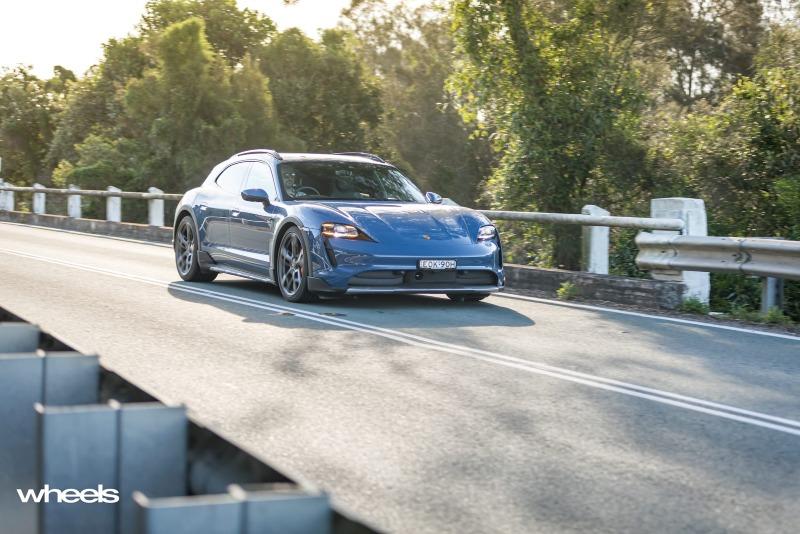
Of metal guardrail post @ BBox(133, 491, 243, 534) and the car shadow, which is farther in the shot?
the car shadow

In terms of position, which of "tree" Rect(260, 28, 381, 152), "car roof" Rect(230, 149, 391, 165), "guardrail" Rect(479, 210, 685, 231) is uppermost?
"tree" Rect(260, 28, 381, 152)

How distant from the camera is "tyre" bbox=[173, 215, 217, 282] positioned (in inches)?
543

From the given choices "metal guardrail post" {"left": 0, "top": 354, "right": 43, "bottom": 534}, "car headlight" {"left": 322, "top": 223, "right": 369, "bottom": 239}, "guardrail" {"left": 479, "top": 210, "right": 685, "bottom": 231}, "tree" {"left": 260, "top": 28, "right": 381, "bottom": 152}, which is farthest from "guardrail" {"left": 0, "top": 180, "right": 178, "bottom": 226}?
"metal guardrail post" {"left": 0, "top": 354, "right": 43, "bottom": 534}

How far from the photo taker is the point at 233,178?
1347 cm

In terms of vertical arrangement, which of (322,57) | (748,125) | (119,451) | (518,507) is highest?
(322,57)

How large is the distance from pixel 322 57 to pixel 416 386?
45.3m

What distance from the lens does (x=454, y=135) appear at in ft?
181

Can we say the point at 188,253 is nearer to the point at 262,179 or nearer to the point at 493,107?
the point at 262,179

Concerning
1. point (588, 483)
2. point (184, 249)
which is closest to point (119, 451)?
point (588, 483)

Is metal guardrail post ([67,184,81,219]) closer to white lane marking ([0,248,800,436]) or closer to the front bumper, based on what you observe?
white lane marking ([0,248,800,436])

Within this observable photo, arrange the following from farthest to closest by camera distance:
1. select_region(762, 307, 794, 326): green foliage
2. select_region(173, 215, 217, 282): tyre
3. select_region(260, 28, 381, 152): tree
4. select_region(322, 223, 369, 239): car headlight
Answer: select_region(260, 28, 381, 152): tree, select_region(173, 215, 217, 282): tyre, select_region(322, 223, 369, 239): car headlight, select_region(762, 307, 794, 326): green foliage

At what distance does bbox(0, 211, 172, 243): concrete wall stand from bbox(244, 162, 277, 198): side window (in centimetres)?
1072

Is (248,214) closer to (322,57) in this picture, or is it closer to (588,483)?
(588,483)

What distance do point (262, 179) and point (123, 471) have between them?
10.2 meters
